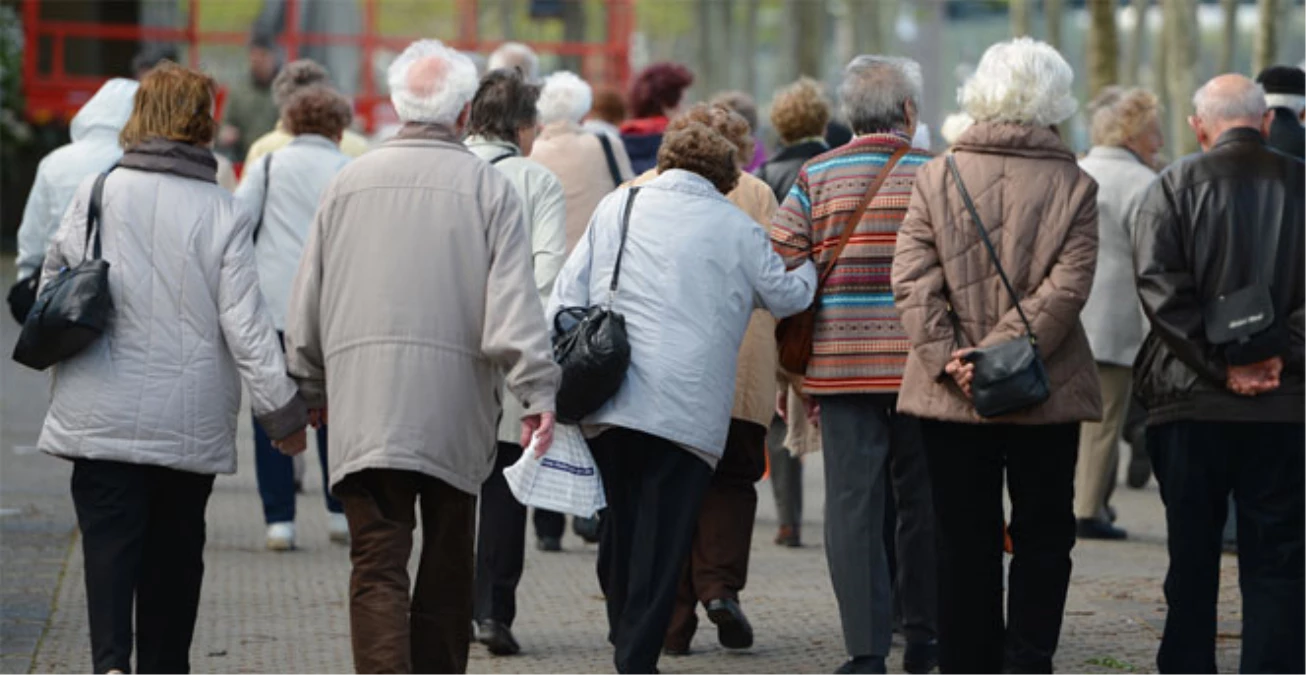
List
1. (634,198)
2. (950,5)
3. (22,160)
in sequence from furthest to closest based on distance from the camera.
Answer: (950,5) → (22,160) → (634,198)

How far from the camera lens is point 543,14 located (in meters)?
26.0

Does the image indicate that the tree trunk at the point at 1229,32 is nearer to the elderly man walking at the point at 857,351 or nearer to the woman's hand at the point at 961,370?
the elderly man walking at the point at 857,351

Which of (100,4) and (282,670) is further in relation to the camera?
(100,4)

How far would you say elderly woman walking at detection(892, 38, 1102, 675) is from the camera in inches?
247

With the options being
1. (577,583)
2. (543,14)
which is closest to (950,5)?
(543,14)

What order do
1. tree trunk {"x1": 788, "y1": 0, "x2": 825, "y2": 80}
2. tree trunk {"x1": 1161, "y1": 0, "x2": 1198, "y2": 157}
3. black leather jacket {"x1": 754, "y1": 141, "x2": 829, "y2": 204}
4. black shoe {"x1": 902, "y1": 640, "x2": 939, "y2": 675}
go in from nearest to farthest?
black shoe {"x1": 902, "y1": 640, "x2": 939, "y2": 675}, black leather jacket {"x1": 754, "y1": 141, "x2": 829, "y2": 204}, tree trunk {"x1": 1161, "y1": 0, "x2": 1198, "y2": 157}, tree trunk {"x1": 788, "y1": 0, "x2": 825, "y2": 80}

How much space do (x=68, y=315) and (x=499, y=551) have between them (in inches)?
82.8

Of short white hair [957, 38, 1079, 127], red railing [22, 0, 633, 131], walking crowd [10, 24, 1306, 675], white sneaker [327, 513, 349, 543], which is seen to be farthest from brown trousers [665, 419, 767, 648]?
red railing [22, 0, 633, 131]

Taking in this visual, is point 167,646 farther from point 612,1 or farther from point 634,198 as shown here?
point 612,1

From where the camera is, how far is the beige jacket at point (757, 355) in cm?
789

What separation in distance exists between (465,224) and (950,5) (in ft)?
267

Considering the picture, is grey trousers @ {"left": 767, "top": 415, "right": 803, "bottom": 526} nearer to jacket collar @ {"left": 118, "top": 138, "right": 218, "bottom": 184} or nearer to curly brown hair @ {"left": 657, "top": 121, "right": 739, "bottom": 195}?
curly brown hair @ {"left": 657, "top": 121, "right": 739, "bottom": 195}

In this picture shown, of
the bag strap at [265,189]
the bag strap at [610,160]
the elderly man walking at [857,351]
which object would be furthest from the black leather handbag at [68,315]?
the bag strap at [265,189]

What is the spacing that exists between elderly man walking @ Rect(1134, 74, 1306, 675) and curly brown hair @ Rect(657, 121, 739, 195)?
1.32 m
